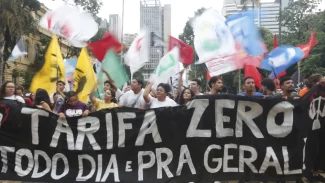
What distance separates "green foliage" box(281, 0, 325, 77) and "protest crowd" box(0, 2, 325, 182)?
2487 cm

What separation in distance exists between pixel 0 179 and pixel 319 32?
32322 mm

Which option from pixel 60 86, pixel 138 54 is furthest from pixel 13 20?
pixel 138 54

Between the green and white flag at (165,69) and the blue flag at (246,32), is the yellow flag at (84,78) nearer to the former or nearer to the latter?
the green and white flag at (165,69)

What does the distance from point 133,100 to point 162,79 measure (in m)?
0.72

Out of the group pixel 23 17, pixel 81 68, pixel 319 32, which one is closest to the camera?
pixel 81 68

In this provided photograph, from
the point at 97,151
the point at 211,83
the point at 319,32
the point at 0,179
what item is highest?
the point at 319,32

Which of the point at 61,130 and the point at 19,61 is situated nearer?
the point at 61,130

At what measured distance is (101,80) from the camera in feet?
27.4

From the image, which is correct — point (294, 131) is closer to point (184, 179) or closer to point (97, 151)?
point (184, 179)

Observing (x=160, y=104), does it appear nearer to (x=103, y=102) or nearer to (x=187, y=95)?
(x=187, y=95)

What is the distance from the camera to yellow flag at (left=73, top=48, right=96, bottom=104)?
671 cm

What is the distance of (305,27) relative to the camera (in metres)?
40.9

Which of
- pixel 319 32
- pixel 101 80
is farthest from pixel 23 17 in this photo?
pixel 319 32

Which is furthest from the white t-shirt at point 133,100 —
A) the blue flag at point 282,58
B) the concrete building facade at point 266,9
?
the concrete building facade at point 266,9
